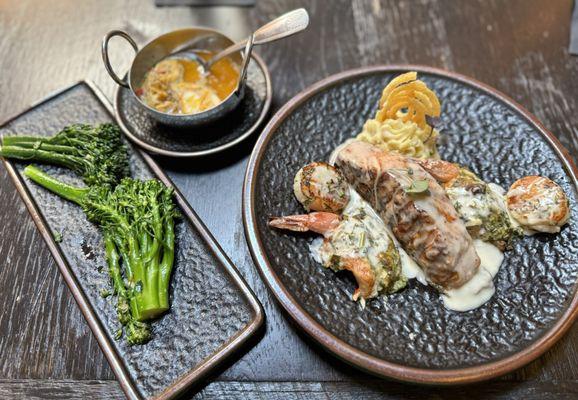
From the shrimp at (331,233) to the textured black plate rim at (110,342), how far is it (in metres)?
0.36

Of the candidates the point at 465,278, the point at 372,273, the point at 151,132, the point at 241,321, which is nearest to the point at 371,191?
the point at 372,273

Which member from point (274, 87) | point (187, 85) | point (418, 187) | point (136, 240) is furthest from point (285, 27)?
point (136, 240)

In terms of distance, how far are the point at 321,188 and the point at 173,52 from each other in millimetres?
1509

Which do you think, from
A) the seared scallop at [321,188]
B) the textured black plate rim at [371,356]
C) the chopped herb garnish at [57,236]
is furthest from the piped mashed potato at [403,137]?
the chopped herb garnish at [57,236]

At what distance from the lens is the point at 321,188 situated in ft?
8.15

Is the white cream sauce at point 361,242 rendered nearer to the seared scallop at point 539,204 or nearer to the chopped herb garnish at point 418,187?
the chopped herb garnish at point 418,187

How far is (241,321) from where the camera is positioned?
89.2 inches

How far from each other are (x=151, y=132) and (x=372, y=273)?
1.69 m

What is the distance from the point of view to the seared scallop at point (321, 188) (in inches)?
97.9

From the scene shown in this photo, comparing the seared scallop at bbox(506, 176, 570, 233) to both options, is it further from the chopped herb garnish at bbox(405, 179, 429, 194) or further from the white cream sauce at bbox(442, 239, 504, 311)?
the chopped herb garnish at bbox(405, 179, 429, 194)

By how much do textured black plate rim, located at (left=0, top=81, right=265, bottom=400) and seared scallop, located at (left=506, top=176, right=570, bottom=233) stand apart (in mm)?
1452

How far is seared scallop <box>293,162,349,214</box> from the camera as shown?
2486mm

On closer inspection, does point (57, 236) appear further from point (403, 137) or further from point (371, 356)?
point (403, 137)

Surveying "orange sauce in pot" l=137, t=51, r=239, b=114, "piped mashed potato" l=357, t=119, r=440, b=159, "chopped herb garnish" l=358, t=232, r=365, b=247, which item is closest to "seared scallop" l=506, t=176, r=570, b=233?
"piped mashed potato" l=357, t=119, r=440, b=159
